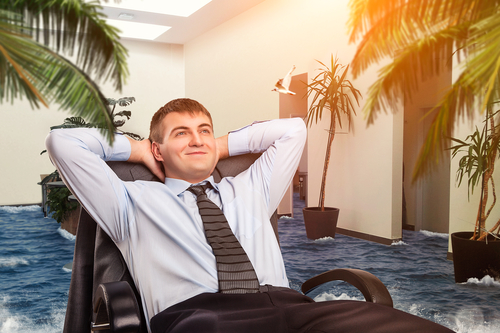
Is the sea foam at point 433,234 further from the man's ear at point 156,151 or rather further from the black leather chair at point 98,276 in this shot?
the man's ear at point 156,151

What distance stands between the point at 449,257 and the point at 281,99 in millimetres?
3391

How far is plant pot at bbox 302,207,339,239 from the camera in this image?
476 centimetres

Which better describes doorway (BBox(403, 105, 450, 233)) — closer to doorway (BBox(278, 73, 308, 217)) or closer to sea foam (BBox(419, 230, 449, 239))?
sea foam (BBox(419, 230, 449, 239))

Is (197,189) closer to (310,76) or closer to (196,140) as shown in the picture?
(196,140)

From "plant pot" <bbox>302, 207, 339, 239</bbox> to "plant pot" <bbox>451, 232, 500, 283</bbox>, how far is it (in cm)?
173

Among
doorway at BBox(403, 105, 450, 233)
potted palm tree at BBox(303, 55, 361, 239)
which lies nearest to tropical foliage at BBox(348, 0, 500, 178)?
potted palm tree at BBox(303, 55, 361, 239)

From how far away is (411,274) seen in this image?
3.45 meters

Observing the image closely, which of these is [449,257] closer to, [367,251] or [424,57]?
[367,251]

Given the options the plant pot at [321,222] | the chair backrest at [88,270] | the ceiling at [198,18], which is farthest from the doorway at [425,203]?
the chair backrest at [88,270]

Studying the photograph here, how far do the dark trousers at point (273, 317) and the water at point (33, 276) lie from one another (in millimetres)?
1836

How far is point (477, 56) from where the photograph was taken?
234mm

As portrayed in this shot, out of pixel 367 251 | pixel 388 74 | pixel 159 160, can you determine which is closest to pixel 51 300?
pixel 159 160

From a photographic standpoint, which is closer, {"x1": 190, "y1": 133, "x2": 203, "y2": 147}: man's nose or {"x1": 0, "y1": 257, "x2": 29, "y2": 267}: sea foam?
{"x1": 190, "y1": 133, "x2": 203, "y2": 147}: man's nose

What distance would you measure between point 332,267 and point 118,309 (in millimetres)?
2992
